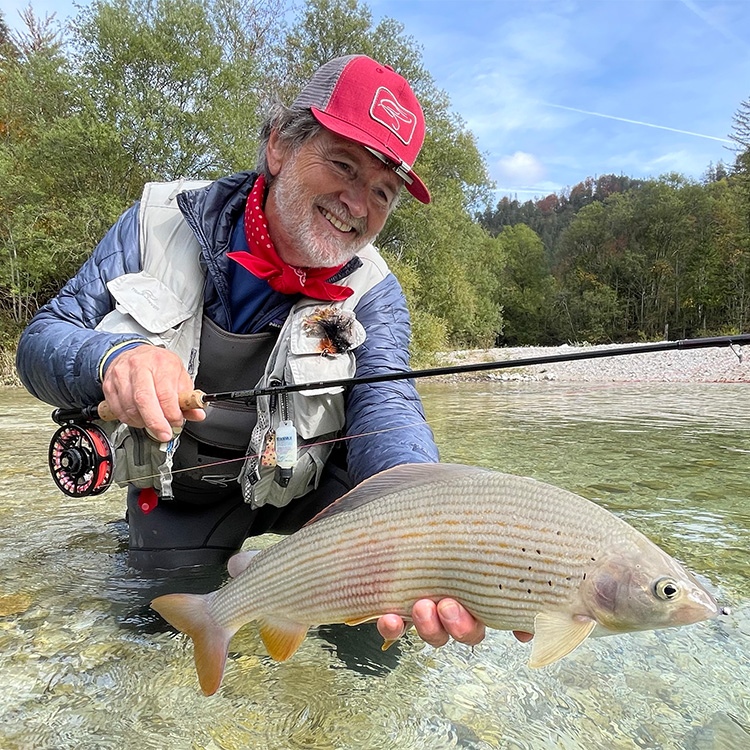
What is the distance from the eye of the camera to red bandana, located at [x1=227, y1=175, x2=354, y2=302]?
112 inches

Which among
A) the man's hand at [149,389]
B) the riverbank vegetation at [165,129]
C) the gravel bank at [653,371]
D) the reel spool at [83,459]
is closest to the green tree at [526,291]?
the riverbank vegetation at [165,129]

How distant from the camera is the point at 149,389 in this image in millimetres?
1969

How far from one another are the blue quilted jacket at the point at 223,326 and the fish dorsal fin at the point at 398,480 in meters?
0.46

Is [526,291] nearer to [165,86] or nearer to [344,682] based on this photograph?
[165,86]

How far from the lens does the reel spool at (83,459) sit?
263cm

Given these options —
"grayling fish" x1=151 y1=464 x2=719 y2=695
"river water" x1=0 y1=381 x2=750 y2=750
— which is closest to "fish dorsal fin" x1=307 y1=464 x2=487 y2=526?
"grayling fish" x1=151 y1=464 x2=719 y2=695

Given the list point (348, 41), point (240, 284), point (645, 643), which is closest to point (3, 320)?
point (348, 41)

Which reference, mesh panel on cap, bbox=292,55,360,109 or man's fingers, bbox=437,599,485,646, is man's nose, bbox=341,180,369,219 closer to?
mesh panel on cap, bbox=292,55,360,109

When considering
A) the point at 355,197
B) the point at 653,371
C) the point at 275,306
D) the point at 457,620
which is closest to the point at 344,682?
the point at 457,620

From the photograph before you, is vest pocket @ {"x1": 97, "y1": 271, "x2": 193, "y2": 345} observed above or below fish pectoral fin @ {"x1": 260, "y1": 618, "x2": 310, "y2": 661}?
above

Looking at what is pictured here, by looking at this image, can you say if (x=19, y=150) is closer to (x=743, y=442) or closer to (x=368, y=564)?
(x=743, y=442)

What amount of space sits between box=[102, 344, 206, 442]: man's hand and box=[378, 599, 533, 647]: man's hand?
2.87 feet

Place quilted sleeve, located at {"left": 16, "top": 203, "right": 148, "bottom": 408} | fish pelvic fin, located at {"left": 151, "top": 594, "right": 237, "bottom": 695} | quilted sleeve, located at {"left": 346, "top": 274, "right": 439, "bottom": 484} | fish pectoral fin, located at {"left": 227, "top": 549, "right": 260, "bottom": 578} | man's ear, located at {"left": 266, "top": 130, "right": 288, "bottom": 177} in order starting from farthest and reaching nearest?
1. man's ear, located at {"left": 266, "top": 130, "right": 288, "bottom": 177}
2. quilted sleeve, located at {"left": 346, "top": 274, "right": 439, "bottom": 484}
3. quilted sleeve, located at {"left": 16, "top": 203, "right": 148, "bottom": 408}
4. fish pectoral fin, located at {"left": 227, "top": 549, "right": 260, "bottom": 578}
5. fish pelvic fin, located at {"left": 151, "top": 594, "right": 237, "bottom": 695}

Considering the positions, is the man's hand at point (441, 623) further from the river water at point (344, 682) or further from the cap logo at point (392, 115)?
the cap logo at point (392, 115)
